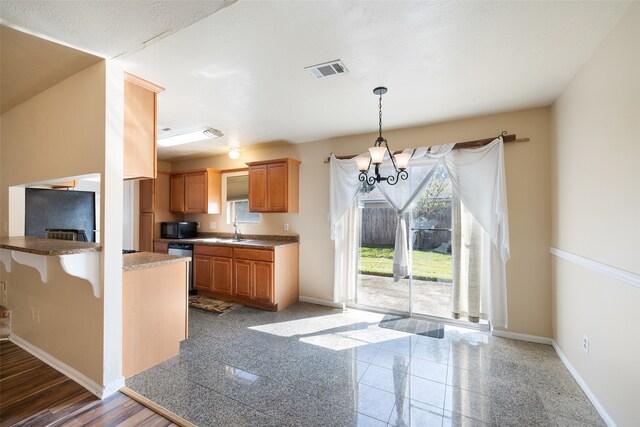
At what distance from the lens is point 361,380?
7.55 feet

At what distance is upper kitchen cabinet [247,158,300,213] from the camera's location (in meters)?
4.32

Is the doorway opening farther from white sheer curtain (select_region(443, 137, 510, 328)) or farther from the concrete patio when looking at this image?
white sheer curtain (select_region(443, 137, 510, 328))

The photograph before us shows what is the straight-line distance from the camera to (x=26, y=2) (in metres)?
1.48

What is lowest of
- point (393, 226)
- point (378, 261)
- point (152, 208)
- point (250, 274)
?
point (250, 274)

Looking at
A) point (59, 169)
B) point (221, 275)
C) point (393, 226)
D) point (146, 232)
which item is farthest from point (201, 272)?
point (393, 226)

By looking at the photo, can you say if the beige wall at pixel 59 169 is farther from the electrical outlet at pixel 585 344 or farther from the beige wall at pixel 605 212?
the electrical outlet at pixel 585 344

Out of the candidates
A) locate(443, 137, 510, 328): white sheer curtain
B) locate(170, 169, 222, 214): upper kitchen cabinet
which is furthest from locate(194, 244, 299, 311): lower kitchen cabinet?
locate(443, 137, 510, 328): white sheer curtain

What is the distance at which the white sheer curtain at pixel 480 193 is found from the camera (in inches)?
122

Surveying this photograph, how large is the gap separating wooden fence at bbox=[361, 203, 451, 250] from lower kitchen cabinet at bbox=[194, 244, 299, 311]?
3.97 feet

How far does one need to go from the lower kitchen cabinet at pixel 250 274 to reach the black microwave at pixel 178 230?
762 mm

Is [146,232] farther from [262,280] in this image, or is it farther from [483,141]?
[483,141]

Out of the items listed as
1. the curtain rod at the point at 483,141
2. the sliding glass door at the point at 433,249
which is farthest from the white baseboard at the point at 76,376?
the curtain rod at the point at 483,141

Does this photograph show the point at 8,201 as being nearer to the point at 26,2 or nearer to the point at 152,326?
the point at 152,326

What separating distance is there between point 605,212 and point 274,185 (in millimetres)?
3685
